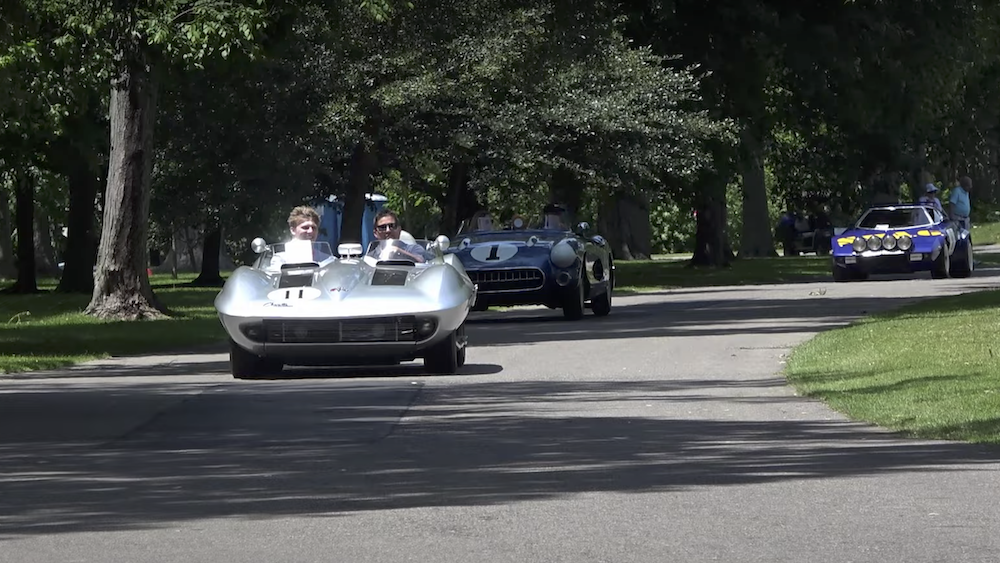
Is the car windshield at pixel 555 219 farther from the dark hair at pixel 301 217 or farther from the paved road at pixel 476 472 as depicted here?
the paved road at pixel 476 472

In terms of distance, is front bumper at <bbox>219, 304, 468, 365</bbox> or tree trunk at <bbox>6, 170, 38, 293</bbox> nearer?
front bumper at <bbox>219, 304, 468, 365</bbox>

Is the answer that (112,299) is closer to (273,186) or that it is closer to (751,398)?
(273,186)

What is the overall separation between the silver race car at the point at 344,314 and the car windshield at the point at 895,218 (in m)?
19.4

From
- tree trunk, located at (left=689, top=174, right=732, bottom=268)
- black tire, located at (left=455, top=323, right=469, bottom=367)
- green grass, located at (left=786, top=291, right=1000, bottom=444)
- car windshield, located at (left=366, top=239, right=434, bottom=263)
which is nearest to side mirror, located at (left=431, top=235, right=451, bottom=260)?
car windshield, located at (left=366, top=239, right=434, bottom=263)

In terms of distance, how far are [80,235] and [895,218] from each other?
17.3m

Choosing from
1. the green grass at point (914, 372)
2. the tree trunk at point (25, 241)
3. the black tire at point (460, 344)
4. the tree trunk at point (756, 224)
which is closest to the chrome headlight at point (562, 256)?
the green grass at point (914, 372)

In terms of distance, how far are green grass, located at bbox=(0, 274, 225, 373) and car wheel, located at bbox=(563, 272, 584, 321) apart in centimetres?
415

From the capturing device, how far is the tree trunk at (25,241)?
4381 cm

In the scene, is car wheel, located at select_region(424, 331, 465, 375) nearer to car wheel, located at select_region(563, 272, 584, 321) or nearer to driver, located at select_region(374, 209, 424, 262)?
driver, located at select_region(374, 209, 424, 262)

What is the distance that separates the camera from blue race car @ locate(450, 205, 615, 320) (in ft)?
78.3

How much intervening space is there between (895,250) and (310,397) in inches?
843

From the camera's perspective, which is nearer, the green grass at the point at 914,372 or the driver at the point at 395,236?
the green grass at the point at 914,372

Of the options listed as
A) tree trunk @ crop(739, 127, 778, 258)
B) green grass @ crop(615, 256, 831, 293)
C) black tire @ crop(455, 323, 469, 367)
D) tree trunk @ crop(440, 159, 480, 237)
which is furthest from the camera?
tree trunk @ crop(739, 127, 778, 258)

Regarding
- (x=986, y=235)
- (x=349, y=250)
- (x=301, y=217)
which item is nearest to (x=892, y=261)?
(x=301, y=217)
